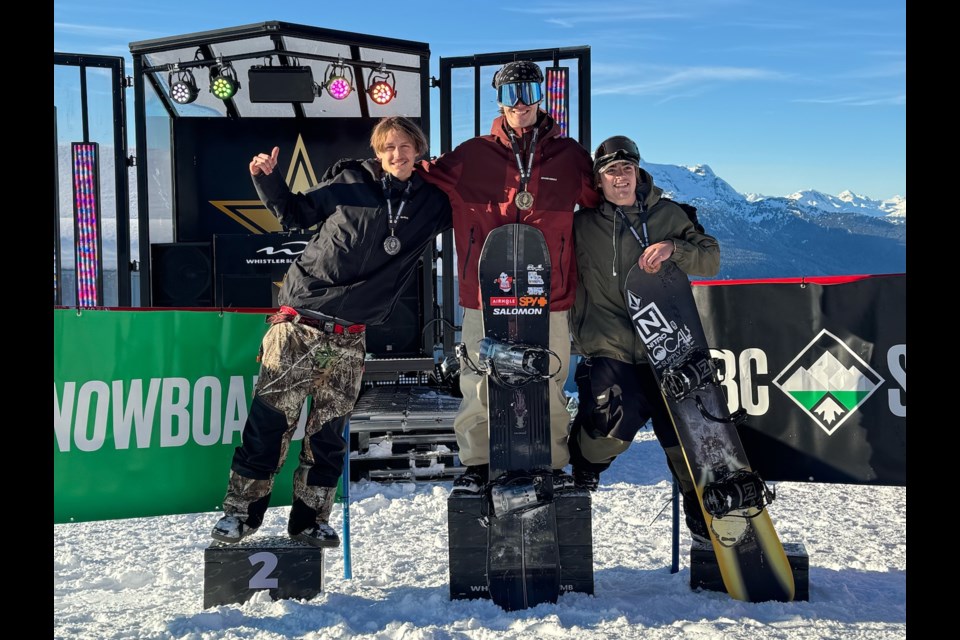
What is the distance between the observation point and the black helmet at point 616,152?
3082 mm

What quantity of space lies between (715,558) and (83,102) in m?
6.04

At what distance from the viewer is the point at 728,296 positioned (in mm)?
3572

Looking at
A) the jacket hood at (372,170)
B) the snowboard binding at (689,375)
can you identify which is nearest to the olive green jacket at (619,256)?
the snowboard binding at (689,375)

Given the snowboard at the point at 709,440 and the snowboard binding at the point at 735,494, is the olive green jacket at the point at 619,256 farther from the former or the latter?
the snowboard binding at the point at 735,494

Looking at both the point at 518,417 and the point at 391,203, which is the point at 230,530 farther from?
the point at 391,203

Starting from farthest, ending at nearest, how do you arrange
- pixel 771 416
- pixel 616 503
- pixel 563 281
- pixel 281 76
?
1. pixel 281 76
2. pixel 616 503
3. pixel 771 416
4. pixel 563 281

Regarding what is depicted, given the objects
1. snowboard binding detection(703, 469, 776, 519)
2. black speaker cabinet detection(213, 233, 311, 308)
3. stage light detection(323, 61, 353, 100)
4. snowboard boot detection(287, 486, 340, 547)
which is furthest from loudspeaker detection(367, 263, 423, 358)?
snowboard binding detection(703, 469, 776, 519)

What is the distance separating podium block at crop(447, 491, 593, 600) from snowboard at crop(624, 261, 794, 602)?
0.51 meters

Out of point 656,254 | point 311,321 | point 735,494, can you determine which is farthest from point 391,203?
point 735,494

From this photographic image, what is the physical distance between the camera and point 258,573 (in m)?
3.03

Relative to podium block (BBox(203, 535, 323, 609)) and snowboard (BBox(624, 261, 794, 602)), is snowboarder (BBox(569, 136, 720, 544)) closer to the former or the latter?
snowboard (BBox(624, 261, 794, 602))
